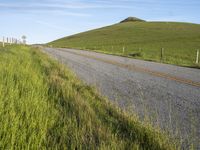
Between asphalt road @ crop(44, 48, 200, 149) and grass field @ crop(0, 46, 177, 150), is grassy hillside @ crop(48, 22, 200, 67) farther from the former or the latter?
grass field @ crop(0, 46, 177, 150)

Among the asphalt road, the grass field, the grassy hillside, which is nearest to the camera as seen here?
the grass field

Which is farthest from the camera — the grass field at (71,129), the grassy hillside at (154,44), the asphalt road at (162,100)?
the grassy hillside at (154,44)

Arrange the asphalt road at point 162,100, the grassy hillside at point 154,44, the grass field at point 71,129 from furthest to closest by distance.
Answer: the grassy hillside at point 154,44 → the asphalt road at point 162,100 → the grass field at point 71,129

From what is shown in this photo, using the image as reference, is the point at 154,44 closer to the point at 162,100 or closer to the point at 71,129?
the point at 162,100

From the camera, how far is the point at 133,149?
136 inches

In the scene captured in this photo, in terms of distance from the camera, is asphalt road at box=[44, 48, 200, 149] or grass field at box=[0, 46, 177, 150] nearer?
grass field at box=[0, 46, 177, 150]

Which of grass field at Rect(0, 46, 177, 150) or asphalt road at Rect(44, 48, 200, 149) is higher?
grass field at Rect(0, 46, 177, 150)

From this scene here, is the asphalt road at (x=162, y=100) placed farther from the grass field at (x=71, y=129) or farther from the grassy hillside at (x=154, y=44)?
the grassy hillside at (x=154, y=44)

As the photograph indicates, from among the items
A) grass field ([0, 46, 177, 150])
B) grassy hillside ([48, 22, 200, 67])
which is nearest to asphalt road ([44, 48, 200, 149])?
grass field ([0, 46, 177, 150])

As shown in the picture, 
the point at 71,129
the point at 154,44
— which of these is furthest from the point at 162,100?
the point at 154,44

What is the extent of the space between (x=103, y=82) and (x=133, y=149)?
21.1 ft

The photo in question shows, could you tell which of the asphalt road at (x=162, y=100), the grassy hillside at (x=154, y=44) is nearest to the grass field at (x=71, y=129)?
the asphalt road at (x=162, y=100)

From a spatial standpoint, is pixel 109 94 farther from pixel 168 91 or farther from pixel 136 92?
pixel 168 91

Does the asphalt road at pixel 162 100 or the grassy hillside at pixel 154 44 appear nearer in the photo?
the asphalt road at pixel 162 100
